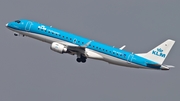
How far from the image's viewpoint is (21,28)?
4734 inches

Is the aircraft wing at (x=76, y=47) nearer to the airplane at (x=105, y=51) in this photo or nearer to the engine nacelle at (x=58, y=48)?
the airplane at (x=105, y=51)

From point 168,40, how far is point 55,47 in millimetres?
21572

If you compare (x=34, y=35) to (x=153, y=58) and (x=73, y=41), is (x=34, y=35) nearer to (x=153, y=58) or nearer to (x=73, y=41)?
(x=73, y=41)

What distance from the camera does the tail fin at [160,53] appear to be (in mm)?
115312

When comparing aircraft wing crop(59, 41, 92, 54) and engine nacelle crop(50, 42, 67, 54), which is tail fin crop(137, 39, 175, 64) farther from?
engine nacelle crop(50, 42, 67, 54)

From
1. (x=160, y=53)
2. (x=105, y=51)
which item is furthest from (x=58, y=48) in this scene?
(x=160, y=53)

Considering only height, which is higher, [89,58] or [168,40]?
[168,40]

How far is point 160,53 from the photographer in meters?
116

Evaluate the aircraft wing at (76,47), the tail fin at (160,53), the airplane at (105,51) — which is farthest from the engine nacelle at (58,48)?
the tail fin at (160,53)

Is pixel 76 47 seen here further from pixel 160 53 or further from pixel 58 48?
pixel 160 53

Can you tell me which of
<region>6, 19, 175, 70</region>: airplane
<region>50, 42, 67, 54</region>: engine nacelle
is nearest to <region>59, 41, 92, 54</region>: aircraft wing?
<region>6, 19, 175, 70</region>: airplane

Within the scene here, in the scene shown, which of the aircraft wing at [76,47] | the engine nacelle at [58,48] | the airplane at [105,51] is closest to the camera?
the aircraft wing at [76,47]

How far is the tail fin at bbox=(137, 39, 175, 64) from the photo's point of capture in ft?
378

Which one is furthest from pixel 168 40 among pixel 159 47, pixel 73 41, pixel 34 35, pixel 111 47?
pixel 34 35
